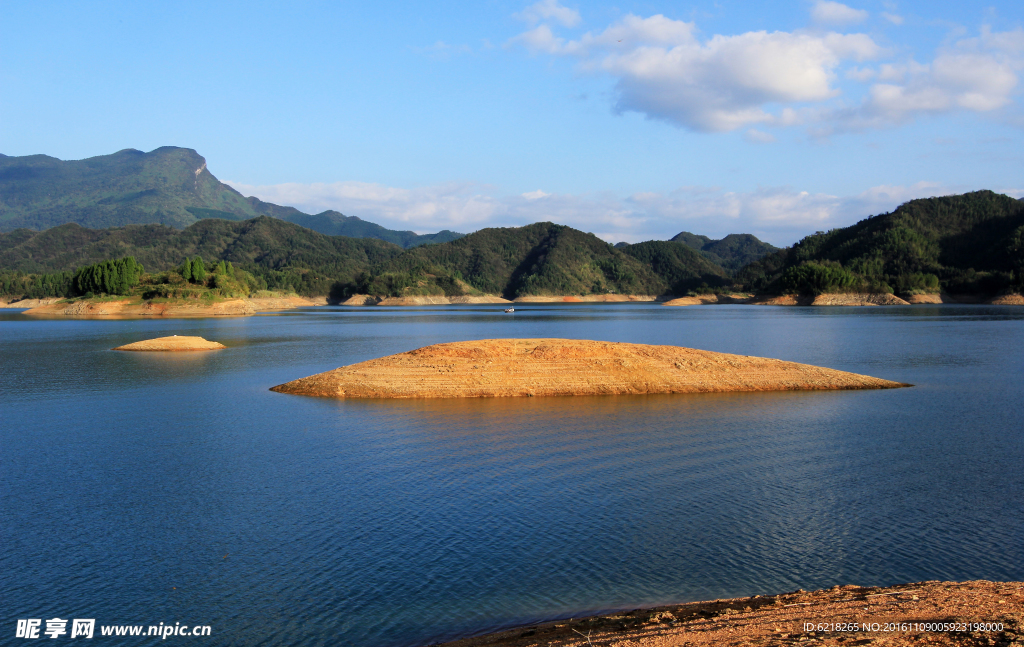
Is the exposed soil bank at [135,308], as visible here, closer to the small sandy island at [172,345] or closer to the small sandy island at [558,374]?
the small sandy island at [172,345]

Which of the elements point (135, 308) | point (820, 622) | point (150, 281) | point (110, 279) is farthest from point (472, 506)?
point (150, 281)

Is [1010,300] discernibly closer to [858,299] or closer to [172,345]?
[858,299]

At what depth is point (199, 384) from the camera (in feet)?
113

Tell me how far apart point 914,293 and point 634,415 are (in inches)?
7162

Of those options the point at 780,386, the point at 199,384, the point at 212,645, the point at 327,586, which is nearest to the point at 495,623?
the point at 327,586

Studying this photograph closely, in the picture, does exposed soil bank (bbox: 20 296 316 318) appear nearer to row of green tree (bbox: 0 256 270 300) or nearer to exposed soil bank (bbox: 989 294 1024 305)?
row of green tree (bbox: 0 256 270 300)

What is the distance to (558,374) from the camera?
2922 centimetres

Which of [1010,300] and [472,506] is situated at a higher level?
[1010,300]

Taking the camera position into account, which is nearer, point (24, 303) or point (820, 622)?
point (820, 622)

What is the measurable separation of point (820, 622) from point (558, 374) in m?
21.7

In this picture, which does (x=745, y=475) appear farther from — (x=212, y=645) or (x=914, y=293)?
(x=914, y=293)

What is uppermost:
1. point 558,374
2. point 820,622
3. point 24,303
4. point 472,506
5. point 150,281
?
point 150,281

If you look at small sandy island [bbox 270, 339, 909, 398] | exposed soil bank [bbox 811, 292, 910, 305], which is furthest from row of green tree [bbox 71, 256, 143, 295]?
exposed soil bank [bbox 811, 292, 910, 305]

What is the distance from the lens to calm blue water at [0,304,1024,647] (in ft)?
31.6
